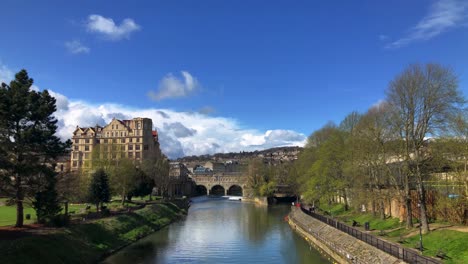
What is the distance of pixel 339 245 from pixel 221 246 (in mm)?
14758

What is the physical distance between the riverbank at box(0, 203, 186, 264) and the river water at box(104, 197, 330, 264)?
1.52 metres

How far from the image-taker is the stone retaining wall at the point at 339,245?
30.5 metres

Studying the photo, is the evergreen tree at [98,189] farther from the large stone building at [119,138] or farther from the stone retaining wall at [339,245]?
the large stone building at [119,138]

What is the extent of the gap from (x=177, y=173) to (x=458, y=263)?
6361 inches

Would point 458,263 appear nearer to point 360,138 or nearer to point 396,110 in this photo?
point 396,110

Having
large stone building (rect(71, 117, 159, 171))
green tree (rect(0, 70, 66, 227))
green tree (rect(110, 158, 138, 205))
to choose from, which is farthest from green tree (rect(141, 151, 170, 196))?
green tree (rect(0, 70, 66, 227))

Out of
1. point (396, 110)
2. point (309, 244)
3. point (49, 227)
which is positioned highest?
point (396, 110)

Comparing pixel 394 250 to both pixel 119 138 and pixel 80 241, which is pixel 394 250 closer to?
pixel 80 241

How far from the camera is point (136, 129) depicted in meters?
125

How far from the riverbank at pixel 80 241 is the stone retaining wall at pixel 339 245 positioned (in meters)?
22.3

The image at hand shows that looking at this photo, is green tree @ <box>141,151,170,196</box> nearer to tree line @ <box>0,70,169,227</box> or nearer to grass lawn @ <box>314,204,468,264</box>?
tree line @ <box>0,70,169,227</box>

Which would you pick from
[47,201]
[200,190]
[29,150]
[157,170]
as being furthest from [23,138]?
[200,190]

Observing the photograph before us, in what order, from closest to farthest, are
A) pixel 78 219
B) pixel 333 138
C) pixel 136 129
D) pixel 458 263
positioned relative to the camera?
pixel 458 263 < pixel 78 219 < pixel 333 138 < pixel 136 129

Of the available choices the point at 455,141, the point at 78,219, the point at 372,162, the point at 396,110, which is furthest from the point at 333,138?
the point at 78,219
